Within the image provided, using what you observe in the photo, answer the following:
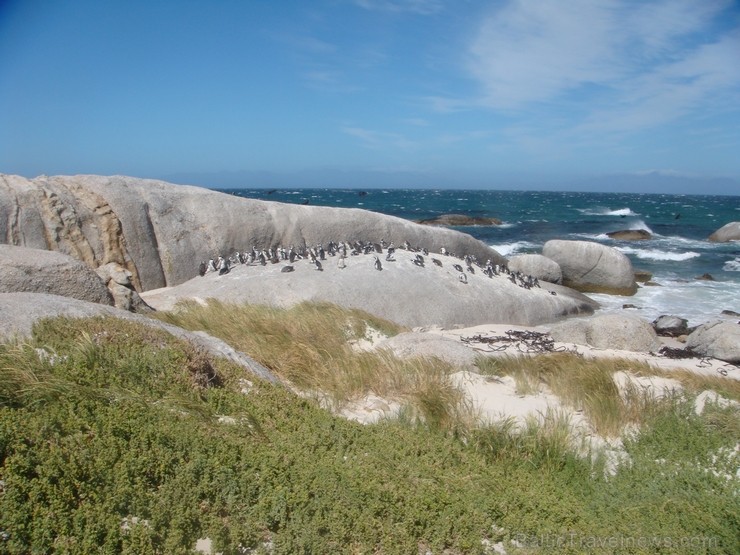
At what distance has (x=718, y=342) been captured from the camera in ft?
44.6

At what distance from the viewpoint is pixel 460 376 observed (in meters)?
8.70

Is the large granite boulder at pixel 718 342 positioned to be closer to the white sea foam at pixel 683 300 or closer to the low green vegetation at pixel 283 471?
the white sea foam at pixel 683 300

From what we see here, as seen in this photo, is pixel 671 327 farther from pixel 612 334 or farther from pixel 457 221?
pixel 457 221

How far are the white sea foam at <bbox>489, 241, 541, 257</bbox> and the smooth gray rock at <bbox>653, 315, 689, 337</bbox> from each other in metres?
15.5

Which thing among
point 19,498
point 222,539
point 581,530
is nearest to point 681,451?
point 581,530

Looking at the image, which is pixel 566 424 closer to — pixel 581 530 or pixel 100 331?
pixel 581 530

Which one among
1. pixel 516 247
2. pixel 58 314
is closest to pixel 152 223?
pixel 58 314

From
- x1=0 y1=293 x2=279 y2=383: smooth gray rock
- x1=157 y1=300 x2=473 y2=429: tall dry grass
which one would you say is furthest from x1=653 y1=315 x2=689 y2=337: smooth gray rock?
x1=0 y1=293 x2=279 y2=383: smooth gray rock

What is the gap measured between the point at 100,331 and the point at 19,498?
9.48 ft

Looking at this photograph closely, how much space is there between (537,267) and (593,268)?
3504 mm

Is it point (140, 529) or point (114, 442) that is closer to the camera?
point (140, 529)

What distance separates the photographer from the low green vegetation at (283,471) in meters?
3.52

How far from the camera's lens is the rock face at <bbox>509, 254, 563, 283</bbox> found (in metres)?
22.1

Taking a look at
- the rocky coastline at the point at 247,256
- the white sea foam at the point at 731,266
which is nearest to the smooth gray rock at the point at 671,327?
the rocky coastline at the point at 247,256
